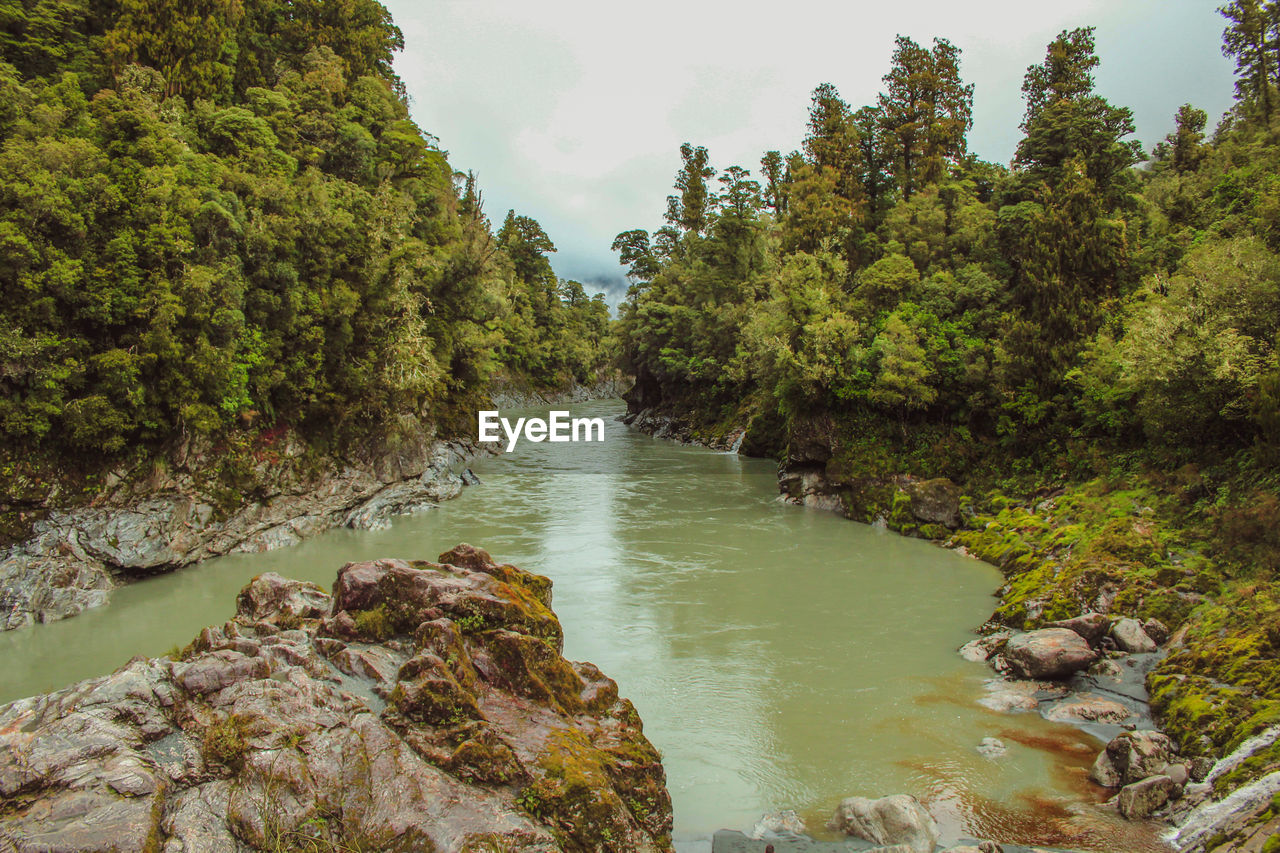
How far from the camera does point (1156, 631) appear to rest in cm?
1311

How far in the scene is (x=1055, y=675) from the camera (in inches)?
479

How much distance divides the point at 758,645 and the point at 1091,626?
6528mm

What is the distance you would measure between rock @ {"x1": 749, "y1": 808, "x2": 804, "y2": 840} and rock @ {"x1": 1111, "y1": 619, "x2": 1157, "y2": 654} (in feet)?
27.5

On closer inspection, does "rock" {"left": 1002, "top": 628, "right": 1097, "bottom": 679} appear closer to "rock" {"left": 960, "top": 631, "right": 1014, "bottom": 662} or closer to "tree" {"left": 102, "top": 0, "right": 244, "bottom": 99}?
"rock" {"left": 960, "top": 631, "right": 1014, "bottom": 662}

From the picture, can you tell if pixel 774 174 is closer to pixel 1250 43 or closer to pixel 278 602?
pixel 1250 43

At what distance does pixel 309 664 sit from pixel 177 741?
1.56 meters

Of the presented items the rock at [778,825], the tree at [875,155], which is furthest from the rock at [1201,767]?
the tree at [875,155]

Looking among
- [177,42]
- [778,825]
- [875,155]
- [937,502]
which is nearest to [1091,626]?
[778,825]

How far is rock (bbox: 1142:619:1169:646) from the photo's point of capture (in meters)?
13.0

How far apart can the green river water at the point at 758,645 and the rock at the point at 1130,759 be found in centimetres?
33

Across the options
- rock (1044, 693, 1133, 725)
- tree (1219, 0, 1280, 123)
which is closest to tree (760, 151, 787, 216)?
tree (1219, 0, 1280, 123)

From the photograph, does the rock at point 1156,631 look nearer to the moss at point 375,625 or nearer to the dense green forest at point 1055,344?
the dense green forest at point 1055,344

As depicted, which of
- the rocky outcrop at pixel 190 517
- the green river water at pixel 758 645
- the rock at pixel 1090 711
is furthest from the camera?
the rocky outcrop at pixel 190 517

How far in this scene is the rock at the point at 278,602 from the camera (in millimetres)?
10164
